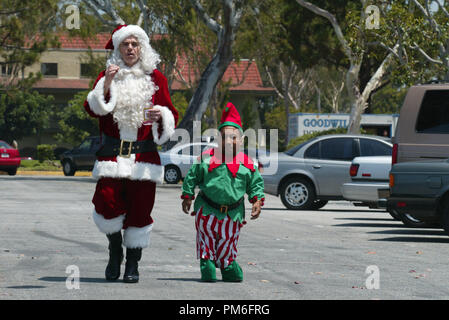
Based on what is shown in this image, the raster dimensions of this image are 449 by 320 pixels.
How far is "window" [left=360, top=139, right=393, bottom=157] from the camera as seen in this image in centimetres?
1977

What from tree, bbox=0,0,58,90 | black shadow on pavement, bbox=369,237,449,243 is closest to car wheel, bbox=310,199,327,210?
black shadow on pavement, bbox=369,237,449,243

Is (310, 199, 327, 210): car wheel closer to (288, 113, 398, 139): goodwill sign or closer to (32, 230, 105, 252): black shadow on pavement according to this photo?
(32, 230, 105, 252): black shadow on pavement

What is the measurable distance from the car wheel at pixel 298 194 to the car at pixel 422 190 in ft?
21.8

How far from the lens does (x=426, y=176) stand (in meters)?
13.1

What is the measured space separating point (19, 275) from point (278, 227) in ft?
23.7

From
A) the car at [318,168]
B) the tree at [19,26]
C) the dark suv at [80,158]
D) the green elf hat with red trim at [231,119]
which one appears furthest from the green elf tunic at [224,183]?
the tree at [19,26]

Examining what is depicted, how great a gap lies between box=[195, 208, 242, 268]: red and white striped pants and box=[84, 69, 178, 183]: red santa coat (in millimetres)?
555

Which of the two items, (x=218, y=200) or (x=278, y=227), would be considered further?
(x=278, y=227)

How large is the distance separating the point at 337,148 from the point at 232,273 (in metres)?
12.0

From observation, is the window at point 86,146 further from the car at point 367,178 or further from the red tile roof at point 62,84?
the red tile roof at point 62,84

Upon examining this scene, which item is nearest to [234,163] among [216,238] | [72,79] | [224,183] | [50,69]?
[224,183]

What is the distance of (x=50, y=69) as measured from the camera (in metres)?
68.3
